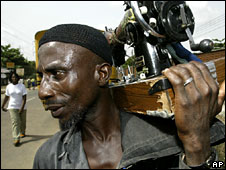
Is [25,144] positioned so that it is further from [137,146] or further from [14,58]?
[14,58]

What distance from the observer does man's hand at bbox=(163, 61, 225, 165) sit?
844 mm

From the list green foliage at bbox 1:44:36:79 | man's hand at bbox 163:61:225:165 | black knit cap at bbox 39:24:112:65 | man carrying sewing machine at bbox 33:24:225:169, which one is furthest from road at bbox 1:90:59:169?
green foliage at bbox 1:44:36:79

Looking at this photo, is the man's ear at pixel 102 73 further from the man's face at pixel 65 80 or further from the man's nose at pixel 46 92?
the man's nose at pixel 46 92

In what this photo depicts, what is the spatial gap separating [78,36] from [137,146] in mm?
818

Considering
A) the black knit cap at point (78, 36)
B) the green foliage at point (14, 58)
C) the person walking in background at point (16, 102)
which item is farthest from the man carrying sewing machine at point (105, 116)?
the green foliage at point (14, 58)

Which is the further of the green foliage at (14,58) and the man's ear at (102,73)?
the green foliage at (14,58)

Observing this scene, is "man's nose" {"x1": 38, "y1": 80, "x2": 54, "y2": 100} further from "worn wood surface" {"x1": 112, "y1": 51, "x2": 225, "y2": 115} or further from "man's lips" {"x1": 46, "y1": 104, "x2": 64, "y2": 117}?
"worn wood surface" {"x1": 112, "y1": 51, "x2": 225, "y2": 115}

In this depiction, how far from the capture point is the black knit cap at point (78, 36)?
131 cm

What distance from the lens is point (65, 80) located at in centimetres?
126

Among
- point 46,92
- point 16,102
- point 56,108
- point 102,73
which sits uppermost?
point 102,73

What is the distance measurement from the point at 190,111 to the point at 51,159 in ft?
3.63

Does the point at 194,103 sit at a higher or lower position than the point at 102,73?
lower

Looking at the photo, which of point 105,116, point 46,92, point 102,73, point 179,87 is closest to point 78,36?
point 102,73

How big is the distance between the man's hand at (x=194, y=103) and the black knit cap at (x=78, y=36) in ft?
2.14
